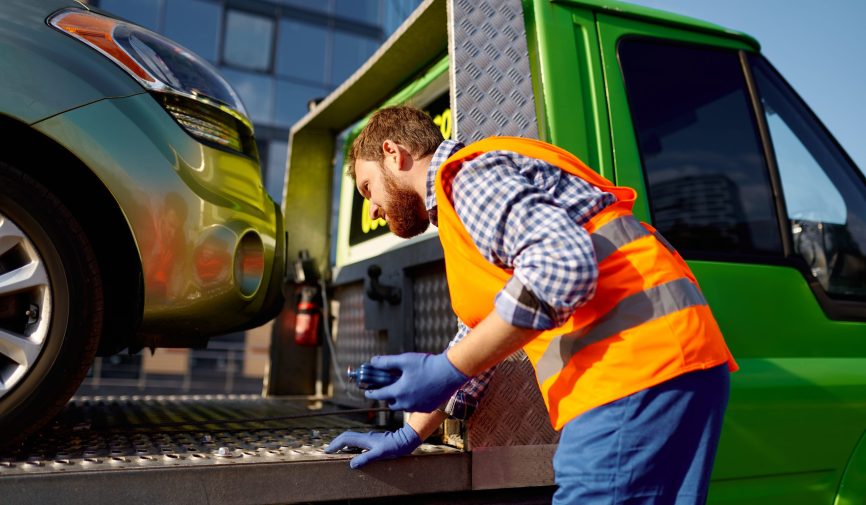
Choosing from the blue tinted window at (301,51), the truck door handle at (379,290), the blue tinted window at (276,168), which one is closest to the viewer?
the truck door handle at (379,290)

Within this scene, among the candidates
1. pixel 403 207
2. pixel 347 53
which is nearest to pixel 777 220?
pixel 403 207

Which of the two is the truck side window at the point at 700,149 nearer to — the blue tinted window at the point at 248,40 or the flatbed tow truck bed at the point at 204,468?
the flatbed tow truck bed at the point at 204,468

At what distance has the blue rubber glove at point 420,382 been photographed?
1485 millimetres

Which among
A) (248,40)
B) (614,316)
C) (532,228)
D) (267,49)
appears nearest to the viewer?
(532,228)

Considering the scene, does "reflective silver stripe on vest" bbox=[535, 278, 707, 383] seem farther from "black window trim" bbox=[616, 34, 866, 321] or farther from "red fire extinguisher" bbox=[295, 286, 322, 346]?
"red fire extinguisher" bbox=[295, 286, 322, 346]

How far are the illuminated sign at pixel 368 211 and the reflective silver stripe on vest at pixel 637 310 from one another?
1533 mm

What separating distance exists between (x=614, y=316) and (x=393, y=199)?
0.64 m

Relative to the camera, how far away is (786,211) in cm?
249

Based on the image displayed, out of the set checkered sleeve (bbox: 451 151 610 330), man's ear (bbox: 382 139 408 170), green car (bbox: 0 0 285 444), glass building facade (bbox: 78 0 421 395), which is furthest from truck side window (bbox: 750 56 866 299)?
glass building facade (bbox: 78 0 421 395)

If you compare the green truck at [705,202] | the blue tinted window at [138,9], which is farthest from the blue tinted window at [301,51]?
the green truck at [705,202]

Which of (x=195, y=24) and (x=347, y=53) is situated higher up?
(x=347, y=53)

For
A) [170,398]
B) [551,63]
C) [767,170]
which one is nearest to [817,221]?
[767,170]

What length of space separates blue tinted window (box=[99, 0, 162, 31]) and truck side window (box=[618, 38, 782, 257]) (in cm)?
1407

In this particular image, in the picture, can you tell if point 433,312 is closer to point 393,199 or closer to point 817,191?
point 393,199
